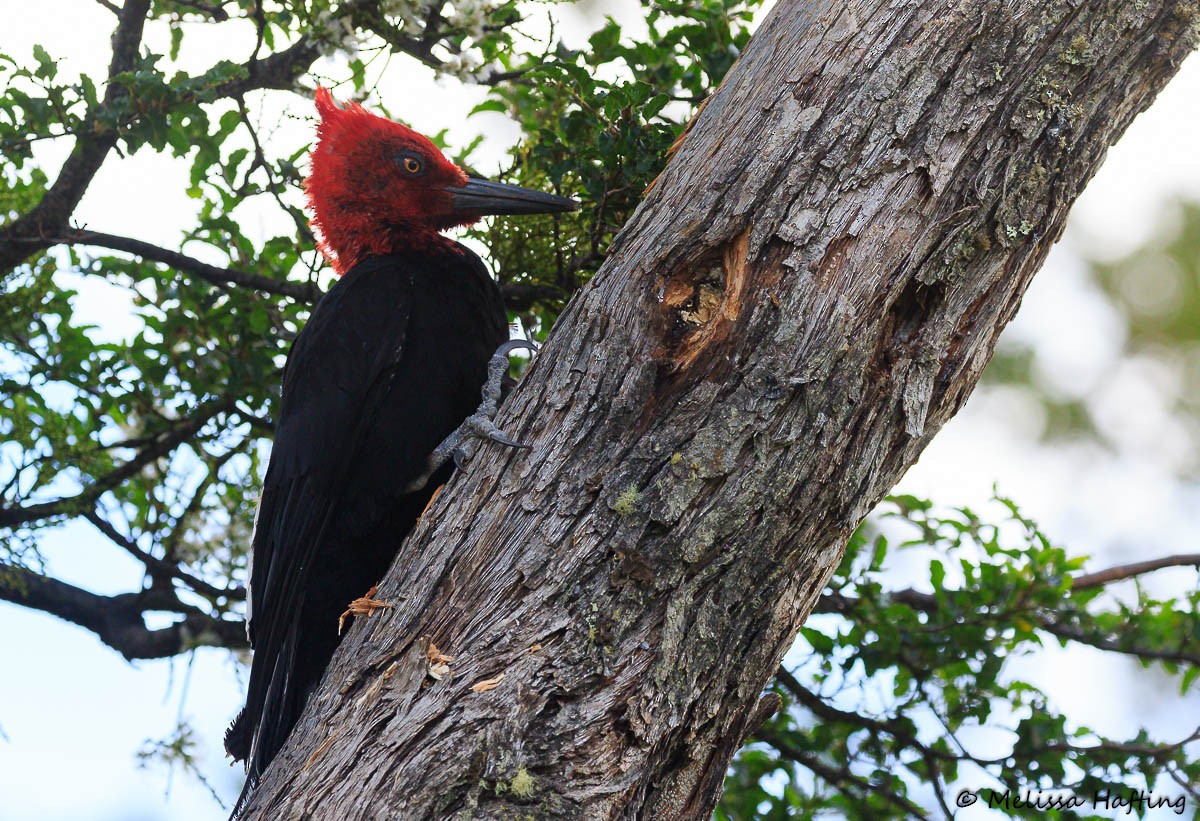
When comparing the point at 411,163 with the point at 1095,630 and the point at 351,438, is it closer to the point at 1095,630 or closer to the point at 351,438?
the point at 351,438

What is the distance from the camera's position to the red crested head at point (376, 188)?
10.7 ft

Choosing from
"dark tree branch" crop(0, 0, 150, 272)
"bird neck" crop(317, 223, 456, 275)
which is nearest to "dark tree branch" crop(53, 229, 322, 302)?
"dark tree branch" crop(0, 0, 150, 272)

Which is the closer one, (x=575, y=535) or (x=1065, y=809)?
(x=575, y=535)

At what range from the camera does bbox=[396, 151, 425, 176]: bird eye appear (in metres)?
3.29

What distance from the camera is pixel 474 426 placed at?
242 cm

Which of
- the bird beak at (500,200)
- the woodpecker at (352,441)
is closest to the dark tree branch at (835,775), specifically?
the woodpecker at (352,441)

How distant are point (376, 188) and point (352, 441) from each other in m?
0.86

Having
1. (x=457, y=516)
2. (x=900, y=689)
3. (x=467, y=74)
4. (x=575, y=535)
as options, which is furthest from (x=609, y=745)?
(x=467, y=74)

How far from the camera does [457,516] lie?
210 cm

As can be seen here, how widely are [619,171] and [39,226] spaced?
1.62m

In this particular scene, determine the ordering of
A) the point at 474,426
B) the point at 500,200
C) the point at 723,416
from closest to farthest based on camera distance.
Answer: the point at 723,416
the point at 474,426
the point at 500,200

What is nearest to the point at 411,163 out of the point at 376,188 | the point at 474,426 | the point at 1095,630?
the point at 376,188

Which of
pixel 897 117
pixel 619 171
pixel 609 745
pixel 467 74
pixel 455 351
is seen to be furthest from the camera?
pixel 467 74

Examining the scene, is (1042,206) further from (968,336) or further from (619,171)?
(619,171)
